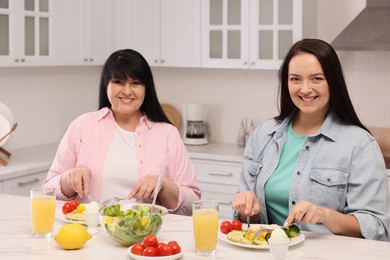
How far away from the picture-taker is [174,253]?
2014 millimetres

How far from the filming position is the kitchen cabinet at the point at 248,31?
15.0 feet

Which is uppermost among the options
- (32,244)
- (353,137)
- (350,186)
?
(353,137)

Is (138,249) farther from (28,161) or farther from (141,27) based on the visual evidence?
(141,27)

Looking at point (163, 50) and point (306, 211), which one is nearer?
point (306, 211)

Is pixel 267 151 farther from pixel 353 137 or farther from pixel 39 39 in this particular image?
pixel 39 39

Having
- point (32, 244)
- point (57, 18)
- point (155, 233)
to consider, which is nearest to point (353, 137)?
point (155, 233)

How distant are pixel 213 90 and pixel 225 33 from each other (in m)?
0.61

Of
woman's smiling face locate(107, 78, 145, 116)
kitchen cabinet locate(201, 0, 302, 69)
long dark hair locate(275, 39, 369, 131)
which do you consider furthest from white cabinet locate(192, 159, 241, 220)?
long dark hair locate(275, 39, 369, 131)

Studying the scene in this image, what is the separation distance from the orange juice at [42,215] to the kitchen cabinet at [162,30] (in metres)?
2.86

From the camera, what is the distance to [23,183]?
4.17 m

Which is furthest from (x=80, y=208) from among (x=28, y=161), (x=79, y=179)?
(x=28, y=161)

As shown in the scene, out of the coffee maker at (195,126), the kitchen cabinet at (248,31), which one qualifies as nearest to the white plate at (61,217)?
the kitchen cabinet at (248,31)

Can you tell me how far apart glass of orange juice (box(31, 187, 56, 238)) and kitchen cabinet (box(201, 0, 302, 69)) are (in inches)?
106

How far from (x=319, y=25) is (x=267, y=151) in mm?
2423
